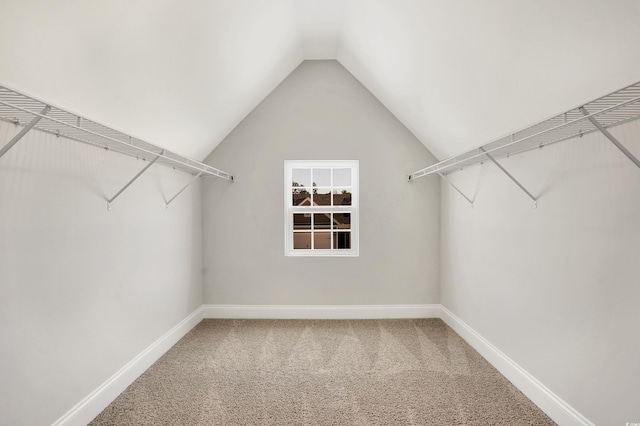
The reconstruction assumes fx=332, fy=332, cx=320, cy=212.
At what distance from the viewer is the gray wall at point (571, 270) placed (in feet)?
5.01

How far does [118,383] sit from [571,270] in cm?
290

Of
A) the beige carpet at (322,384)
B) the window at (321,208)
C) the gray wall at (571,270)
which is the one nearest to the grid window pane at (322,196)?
the window at (321,208)

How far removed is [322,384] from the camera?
2.37 m

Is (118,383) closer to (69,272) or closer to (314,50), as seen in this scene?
(69,272)

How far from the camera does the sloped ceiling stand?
1406 mm

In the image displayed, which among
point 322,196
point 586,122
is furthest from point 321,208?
point 586,122

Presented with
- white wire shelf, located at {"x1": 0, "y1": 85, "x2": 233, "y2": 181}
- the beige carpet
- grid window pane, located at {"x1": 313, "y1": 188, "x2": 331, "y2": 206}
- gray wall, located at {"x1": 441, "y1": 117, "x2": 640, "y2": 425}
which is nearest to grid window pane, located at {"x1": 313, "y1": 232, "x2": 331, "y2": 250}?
grid window pane, located at {"x1": 313, "y1": 188, "x2": 331, "y2": 206}

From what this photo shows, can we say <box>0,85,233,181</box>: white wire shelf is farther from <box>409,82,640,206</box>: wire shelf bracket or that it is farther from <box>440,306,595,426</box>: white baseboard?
<box>440,306,595,426</box>: white baseboard

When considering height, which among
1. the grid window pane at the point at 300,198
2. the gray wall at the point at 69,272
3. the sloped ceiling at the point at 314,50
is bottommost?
the gray wall at the point at 69,272

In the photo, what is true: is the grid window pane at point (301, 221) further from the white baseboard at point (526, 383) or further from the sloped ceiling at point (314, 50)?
the white baseboard at point (526, 383)

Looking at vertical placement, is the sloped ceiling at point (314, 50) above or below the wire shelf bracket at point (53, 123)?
above

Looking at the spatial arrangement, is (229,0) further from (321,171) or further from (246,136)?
(321,171)

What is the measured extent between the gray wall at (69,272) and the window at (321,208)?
1549 mm

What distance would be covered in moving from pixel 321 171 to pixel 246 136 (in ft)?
3.13
